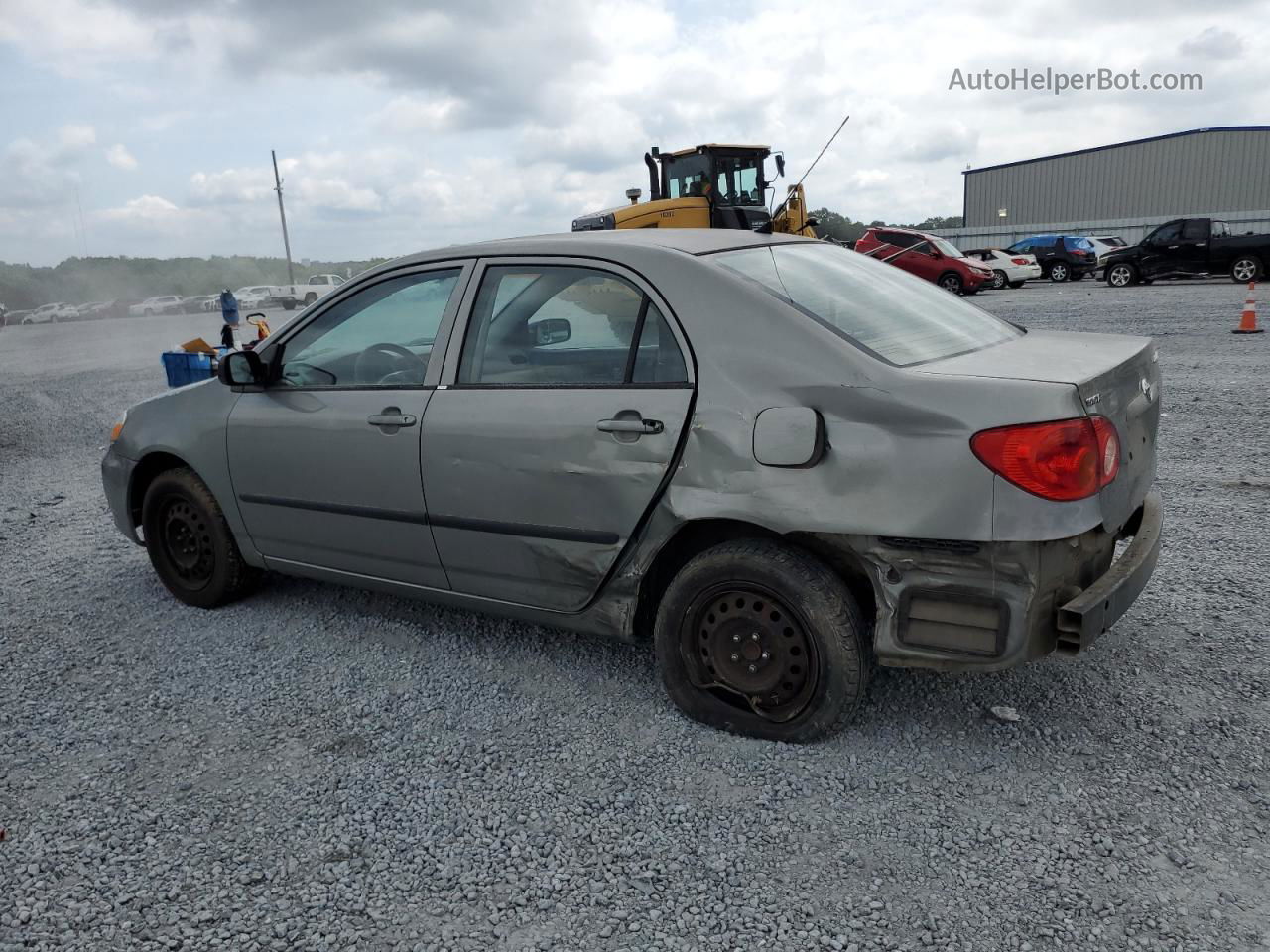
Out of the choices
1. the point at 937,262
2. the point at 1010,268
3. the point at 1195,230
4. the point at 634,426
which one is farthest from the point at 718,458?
the point at 1010,268

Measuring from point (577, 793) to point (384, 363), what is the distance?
1.84m

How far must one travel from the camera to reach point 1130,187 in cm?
4338

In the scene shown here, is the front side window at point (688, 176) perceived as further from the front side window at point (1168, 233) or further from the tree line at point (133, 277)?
the tree line at point (133, 277)

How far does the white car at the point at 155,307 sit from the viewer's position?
45.8 metres

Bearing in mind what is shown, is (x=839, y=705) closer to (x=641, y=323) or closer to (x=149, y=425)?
(x=641, y=323)

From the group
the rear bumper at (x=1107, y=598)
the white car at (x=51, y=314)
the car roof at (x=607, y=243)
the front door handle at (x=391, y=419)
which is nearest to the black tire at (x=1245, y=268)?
the rear bumper at (x=1107, y=598)

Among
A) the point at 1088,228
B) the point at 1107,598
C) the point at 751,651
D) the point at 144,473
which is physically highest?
the point at 1088,228

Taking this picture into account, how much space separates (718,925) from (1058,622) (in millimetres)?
1238

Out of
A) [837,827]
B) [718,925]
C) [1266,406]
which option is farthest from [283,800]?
[1266,406]

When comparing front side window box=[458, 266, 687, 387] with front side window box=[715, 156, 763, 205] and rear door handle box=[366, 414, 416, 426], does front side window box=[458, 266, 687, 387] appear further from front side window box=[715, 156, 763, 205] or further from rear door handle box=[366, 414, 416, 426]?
front side window box=[715, 156, 763, 205]

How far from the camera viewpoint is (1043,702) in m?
3.19

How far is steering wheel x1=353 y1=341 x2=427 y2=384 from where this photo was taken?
11.8 feet

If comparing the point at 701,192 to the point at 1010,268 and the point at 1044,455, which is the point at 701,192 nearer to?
the point at 1010,268

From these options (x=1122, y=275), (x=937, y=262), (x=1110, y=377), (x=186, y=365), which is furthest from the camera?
(x=937, y=262)
